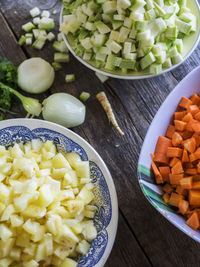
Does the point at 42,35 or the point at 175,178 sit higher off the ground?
the point at 42,35

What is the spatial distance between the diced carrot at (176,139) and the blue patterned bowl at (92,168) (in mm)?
414

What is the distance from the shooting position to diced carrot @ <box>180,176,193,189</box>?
1.83 m

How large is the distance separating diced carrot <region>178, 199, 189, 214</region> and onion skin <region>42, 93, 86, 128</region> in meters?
0.81

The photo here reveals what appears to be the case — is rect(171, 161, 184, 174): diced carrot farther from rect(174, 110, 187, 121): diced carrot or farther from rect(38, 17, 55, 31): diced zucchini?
rect(38, 17, 55, 31): diced zucchini

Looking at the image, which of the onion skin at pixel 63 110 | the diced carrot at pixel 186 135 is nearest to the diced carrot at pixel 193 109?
the diced carrot at pixel 186 135

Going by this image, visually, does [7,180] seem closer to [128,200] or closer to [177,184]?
[128,200]

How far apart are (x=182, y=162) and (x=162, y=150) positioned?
132 mm

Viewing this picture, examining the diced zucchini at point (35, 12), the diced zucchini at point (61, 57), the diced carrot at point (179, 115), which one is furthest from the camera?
the diced zucchini at point (35, 12)

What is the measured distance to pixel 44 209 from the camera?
173cm

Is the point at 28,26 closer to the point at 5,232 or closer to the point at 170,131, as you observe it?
the point at 170,131

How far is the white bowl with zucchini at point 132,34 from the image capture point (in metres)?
1.95

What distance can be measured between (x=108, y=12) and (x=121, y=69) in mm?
343

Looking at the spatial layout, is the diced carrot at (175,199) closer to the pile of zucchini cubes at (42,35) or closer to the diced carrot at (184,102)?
the diced carrot at (184,102)

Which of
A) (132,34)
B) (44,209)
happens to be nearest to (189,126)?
(132,34)
